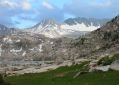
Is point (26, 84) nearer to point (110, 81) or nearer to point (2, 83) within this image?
point (2, 83)

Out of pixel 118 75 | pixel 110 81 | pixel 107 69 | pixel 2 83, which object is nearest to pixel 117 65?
pixel 107 69

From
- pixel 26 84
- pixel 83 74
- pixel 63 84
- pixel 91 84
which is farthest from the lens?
pixel 83 74

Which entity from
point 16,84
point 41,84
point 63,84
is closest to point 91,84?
point 63,84

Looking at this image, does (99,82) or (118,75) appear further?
(118,75)

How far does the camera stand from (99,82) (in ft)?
133

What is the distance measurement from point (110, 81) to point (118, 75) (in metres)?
4.41

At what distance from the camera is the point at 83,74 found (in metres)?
52.0

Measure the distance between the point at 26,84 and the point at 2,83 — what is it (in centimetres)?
527

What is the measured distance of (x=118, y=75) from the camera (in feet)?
146

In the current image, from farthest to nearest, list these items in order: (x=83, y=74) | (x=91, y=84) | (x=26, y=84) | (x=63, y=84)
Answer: (x=83, y=74), (x=26, y=84), (x=63, y=84), (x=91, y=84)

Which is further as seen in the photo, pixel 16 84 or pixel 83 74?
pixel 83 74

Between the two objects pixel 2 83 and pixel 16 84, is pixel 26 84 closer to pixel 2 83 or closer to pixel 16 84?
pixel 16 84

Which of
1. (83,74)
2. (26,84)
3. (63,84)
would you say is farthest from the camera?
(83,74)

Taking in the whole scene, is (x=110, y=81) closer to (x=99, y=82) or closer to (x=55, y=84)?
(x=99, y=82)
